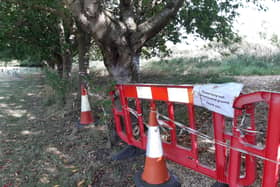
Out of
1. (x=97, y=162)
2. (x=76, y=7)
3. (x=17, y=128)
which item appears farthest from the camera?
(x=17, y=128)

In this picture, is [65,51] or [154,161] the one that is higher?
[65,51]

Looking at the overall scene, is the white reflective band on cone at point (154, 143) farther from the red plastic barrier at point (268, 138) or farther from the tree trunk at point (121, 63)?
the tree trunk at point (121, 63)

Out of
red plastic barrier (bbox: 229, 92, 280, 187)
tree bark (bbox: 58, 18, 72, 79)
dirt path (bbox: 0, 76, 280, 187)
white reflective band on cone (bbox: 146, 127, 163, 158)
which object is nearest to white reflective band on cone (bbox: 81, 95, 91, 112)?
dirt path (bbox: 0, 76, 280, 187)

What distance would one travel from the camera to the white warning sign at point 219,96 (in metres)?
2.06

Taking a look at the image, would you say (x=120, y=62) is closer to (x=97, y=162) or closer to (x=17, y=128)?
(x=97, y=162)

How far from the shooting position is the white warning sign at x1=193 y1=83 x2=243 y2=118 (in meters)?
2.06

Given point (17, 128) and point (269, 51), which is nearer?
point (17, 128)

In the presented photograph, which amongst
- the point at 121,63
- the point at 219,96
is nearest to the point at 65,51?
the point at 121,63

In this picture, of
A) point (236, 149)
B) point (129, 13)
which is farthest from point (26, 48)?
point (236, 149)

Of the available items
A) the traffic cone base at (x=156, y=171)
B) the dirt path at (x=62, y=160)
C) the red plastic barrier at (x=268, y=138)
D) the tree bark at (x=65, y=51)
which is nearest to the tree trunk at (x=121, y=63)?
the dirt path at (x=62, y=160)

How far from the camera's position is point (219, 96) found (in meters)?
2.14

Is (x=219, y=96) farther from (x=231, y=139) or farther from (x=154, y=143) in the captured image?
(x=154, y=143)

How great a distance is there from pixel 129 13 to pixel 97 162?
255 centimetres

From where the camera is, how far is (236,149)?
2.07 meters
